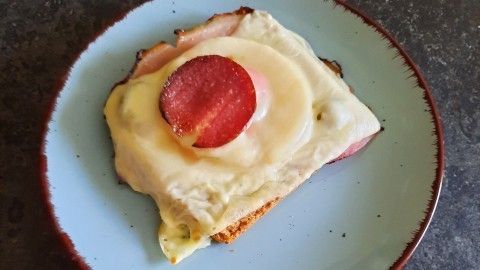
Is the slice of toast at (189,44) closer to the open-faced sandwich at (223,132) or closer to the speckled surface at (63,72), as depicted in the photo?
the open-faced sandwich at (223,132)

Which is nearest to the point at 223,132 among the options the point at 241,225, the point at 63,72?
the point at 241,225

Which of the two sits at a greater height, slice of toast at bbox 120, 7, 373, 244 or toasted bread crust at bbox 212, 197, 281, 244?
slice of toast at bbox 120, 7, 373, 244

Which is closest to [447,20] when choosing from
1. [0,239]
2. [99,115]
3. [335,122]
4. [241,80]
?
[335,122]

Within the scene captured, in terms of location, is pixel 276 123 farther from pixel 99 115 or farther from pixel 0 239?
pixel 0 239

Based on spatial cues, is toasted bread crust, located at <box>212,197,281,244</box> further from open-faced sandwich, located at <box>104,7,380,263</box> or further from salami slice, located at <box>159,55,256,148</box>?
salami slice, located at <box>159,55,256,148</box>

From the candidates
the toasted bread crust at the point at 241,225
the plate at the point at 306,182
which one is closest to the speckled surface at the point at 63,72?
the plate at the point at 306,182

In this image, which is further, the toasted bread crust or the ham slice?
the ham slice

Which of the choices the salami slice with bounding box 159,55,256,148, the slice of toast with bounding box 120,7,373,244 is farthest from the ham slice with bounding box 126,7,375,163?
the salami slice with bounding box 159,55,256,148
